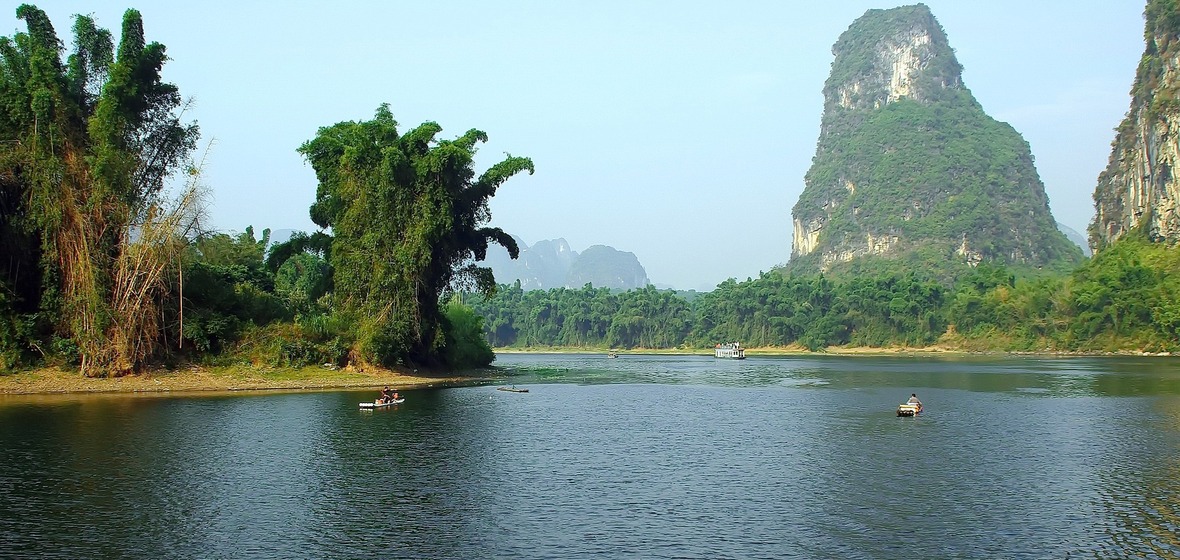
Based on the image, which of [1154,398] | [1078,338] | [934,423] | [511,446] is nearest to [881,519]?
[511,446]

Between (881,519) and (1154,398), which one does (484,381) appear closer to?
(1154,398)

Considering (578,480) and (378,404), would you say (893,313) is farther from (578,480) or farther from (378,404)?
(578,480)

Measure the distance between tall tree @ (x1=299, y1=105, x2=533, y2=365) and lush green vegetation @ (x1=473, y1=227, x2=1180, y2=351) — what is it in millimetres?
83876

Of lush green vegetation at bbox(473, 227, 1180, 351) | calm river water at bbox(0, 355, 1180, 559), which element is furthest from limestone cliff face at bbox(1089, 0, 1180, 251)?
calm river water at bbox(0, 355, 1180, 559)

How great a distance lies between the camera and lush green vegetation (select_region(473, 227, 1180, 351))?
109875mm

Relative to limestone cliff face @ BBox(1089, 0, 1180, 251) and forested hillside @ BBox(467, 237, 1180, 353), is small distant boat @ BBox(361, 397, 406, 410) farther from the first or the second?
limestone cliff face @ BBox(1089, 0, 1180, 251)

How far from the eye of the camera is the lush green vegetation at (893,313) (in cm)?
10988

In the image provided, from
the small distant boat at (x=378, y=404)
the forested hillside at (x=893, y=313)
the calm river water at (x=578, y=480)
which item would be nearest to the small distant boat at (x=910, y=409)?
the calm river water at (x=578, y=480)

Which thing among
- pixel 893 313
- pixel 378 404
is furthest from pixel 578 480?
pixel 893 313

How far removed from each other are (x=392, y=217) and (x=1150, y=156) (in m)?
129

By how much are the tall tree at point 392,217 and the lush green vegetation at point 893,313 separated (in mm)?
83876

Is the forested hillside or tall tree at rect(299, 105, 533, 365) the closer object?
tall tree at rect(299, 105, 533, 365)

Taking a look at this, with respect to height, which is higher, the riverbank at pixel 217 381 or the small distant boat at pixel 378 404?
the riverbank at pixel 217 381

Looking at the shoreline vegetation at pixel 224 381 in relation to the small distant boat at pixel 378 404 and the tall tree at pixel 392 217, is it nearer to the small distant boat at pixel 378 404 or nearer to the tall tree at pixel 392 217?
the tall tree at pixel 392 217
